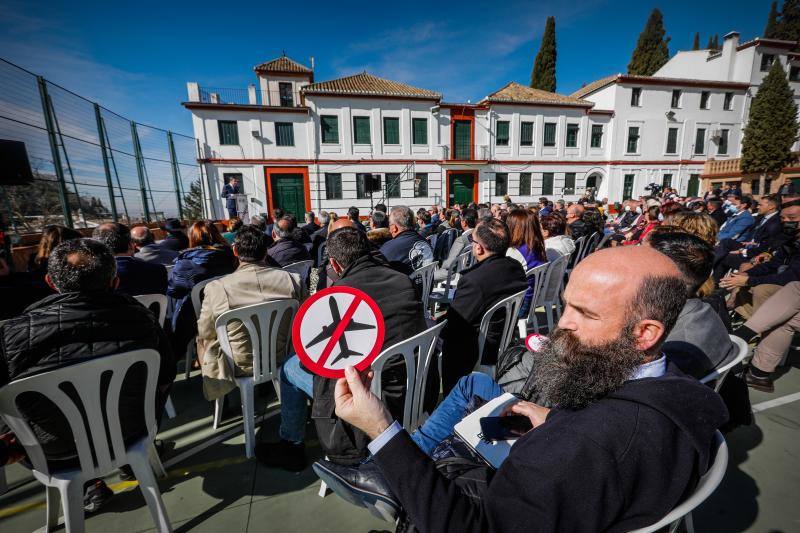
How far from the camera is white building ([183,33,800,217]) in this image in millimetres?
18297

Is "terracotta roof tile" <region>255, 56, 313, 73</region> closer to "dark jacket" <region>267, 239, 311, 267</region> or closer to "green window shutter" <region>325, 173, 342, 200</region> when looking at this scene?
"green window shutter" <region>325, 173, 342, 200</region>

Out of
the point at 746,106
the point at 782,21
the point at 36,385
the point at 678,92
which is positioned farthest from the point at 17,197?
the point at 782,21

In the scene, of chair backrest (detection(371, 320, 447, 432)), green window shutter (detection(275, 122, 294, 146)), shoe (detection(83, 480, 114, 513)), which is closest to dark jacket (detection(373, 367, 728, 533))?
chair backrest (detection(371, 320, 447, 432))

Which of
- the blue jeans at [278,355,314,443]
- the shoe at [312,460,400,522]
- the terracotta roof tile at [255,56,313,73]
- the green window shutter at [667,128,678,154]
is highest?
the terracotta roof tile at [255,56,313,73]

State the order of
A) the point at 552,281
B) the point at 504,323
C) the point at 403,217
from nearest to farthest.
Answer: the point at 504,323
the point at 552,281
the point at 403,217

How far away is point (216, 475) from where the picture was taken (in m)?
2.28

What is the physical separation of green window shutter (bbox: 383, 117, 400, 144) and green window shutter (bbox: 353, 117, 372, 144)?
1.00 meters

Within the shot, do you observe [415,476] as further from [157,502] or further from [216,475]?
[216,475]

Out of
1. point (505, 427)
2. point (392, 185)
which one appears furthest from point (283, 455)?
point (392, 185)

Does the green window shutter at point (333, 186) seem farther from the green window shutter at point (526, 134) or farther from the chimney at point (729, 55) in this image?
the chimney at point (729, 55)

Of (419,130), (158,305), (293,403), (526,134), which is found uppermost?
(419,130)

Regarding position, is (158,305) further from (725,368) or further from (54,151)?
(54,151)

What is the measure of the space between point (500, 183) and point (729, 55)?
2067cm

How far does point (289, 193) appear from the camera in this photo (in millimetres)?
19203
